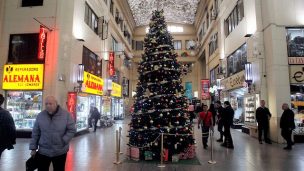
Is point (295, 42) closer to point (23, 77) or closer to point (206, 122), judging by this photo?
point (206, 122)

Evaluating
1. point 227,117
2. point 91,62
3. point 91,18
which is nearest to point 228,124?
point 227,117

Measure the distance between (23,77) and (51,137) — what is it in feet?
33.5

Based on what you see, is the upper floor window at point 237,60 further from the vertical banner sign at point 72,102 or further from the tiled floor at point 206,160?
the vertical banner sign at point 72,102

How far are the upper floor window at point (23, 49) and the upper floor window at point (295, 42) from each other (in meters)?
12.5

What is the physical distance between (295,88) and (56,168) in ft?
35.7

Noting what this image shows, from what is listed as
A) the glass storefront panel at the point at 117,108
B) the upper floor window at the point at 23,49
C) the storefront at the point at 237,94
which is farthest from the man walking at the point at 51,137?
the glass storefront panel at the point at 117,108

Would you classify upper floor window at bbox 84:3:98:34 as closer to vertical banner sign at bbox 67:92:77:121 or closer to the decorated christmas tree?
vertical banner sign at bbox 67:92:77:121

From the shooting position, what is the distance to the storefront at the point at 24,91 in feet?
40.3

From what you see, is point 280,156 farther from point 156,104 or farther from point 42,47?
point 42,47

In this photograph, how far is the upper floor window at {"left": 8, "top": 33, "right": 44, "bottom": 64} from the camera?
12.8m

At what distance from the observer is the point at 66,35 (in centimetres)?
1306

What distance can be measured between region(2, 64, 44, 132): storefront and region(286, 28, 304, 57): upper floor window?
1213 centimetres

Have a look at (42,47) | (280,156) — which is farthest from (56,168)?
(42,47)

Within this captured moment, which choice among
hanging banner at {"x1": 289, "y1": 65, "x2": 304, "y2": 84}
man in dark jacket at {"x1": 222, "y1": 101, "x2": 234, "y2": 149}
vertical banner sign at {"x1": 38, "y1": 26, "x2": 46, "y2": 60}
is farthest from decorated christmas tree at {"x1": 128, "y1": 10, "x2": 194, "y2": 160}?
vertical banner sign at {"x1": 38, "y1": 26, "x2": 46, "y2": 60}
